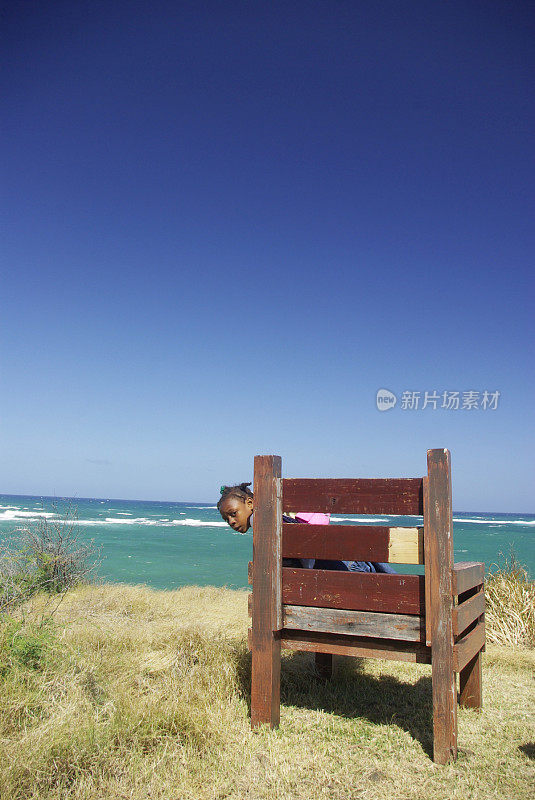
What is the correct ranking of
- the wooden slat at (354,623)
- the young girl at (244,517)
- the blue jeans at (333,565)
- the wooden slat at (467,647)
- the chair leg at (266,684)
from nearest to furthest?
the wooden slat at (467,647)
the wooden slat at (354,623)
the chair leg at (266,684)
the blue jeans at (333,565)
the young girl at (244,517)

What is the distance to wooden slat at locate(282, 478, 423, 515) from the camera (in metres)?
4.05

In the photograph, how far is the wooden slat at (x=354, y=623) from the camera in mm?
3980

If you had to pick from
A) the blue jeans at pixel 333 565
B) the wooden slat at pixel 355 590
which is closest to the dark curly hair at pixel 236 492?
the blue jeans at pixel 333 565

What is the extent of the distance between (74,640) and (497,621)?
532cm

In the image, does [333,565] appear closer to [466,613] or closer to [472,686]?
[466,613]

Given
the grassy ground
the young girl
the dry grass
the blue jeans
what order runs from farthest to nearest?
the dry grass, the young girl, the blue jeans, the grassy ground

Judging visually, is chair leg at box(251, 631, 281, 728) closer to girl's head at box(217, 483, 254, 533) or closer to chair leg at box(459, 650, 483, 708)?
girl's head at box(217, 483, 254, 533)

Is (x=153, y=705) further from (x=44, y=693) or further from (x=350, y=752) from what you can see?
(x=350, y=752)

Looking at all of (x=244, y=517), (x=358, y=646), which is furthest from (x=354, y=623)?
(x=244, y=517)

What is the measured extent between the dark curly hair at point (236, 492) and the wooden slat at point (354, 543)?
0.78 metres

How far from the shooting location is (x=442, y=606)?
3855 millimetres

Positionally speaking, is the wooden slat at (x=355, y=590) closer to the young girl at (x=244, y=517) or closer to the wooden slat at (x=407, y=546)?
the wooden slat at (x=407, y=546)

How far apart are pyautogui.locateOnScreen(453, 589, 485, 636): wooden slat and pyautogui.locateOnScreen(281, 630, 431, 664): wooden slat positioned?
0.30 m

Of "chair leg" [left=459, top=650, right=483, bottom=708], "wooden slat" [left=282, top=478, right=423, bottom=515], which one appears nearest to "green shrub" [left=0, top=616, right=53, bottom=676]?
"wooden slat" [left=282, top=478, right=423, bottom=515]
